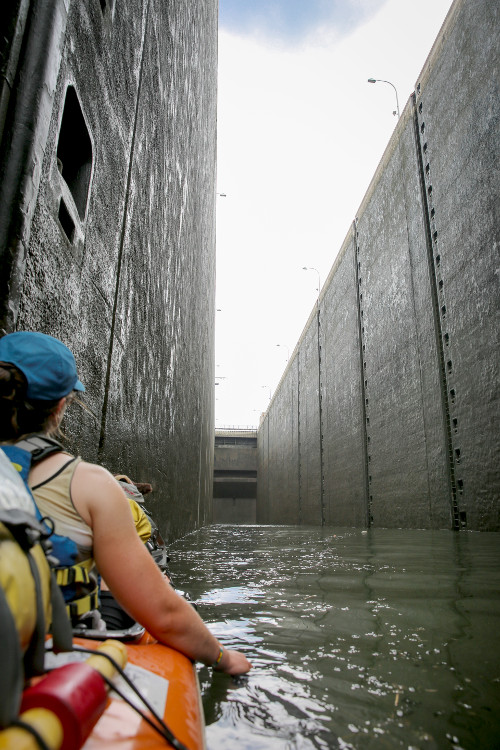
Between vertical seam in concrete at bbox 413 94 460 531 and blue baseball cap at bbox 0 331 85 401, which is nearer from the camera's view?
blue baseball cap at bbox 0 331 85 401

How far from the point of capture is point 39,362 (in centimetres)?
124

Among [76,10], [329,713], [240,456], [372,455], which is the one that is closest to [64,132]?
[76,10]

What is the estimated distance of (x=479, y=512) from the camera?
6.75 meters

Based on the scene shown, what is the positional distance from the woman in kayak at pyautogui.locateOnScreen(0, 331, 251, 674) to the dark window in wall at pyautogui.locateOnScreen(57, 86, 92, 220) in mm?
1729

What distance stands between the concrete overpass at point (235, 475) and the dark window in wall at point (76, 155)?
28.7m

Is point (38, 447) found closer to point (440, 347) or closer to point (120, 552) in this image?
point (120, 552)

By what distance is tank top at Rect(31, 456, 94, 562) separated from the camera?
3.82 feet

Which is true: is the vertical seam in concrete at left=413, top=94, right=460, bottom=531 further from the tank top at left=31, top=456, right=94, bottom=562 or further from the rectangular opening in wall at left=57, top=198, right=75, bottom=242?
the tank top at left=31, top=456, right=94, bottom=562

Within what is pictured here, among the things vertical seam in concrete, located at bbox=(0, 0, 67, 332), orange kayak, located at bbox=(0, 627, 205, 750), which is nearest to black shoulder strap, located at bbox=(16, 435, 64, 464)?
orange kayak, located at bbox=(0, 627, 205, 750)

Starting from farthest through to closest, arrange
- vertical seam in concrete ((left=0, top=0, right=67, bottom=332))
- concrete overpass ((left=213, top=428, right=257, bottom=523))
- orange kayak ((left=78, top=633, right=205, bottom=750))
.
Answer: concrete overpass ((left=213, top=428, right=257, bottom=523)), vertical seam in concrete ((left=0, top=0, right=67, bottom=332)), orange kayak ((left=78, top=633, right=205, bottom=750))

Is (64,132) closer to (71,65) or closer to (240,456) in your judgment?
(71,65)

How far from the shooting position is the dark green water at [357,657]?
1.28 m

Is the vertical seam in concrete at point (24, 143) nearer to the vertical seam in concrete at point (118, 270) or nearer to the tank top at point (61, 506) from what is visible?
the tank top at point (61, 506)

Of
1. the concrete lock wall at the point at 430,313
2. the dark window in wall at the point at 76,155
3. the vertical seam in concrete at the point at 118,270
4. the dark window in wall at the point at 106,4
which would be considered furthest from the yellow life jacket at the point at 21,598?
the concrete lock wall at the point at 430,313
